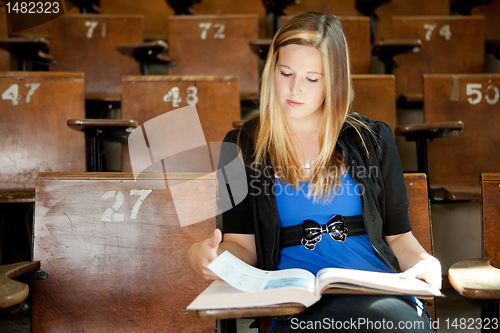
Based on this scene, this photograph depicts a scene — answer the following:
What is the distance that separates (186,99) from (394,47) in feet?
1.92

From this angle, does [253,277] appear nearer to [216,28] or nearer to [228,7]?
[216,28]

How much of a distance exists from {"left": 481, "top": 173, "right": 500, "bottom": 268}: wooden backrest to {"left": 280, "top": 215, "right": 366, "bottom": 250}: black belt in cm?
17

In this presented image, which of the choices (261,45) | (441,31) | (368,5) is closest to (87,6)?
(261,45)

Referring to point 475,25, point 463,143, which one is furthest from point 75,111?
point 475,25

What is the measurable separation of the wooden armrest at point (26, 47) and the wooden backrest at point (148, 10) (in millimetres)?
649

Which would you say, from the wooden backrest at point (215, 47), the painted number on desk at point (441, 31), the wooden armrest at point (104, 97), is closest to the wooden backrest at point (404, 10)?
the painted number on desk at point (441, 31)

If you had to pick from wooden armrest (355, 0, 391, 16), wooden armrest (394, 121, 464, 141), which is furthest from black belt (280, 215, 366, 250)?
wooden armrest (355, 0, 391, 16)

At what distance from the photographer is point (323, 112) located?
58 cm

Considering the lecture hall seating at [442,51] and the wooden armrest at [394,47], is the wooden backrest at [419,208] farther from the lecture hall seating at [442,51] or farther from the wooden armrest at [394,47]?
the lecture hall seating at [442,51]

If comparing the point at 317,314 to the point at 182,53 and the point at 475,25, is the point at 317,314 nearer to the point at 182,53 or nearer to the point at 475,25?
the point at 182,53

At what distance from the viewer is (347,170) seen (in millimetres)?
528

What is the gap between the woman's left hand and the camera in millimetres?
402

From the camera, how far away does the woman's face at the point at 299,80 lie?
0.53 m

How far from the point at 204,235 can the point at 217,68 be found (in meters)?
0.89
